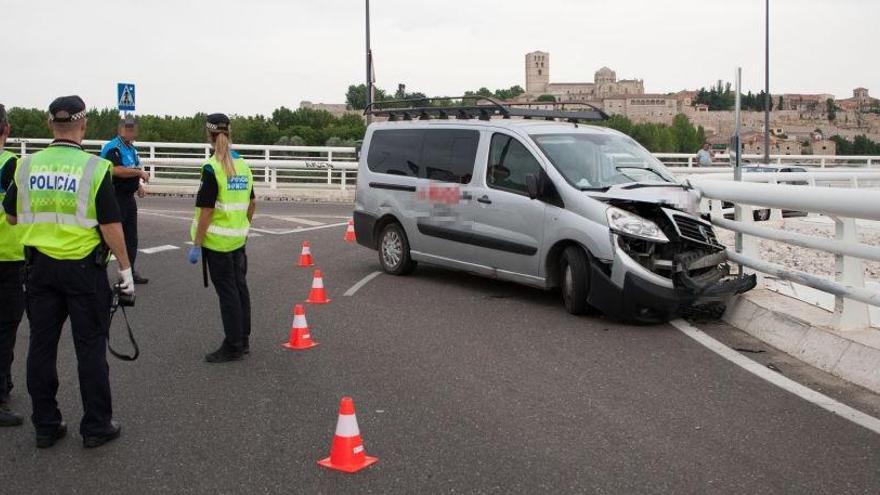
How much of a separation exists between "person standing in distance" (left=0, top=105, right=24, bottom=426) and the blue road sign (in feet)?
57.8

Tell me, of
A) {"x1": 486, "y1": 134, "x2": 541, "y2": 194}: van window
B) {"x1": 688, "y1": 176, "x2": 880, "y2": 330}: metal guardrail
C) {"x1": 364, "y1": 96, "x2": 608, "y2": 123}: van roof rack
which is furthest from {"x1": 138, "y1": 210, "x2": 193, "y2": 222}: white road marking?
{"x1": 688, "y1": 176, "x2": 880, "y2": 330}: metal guardrail

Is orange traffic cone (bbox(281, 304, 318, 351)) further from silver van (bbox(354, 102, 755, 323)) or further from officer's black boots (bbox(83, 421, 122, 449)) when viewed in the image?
silver van (bbox(354, 102, 755, 323))

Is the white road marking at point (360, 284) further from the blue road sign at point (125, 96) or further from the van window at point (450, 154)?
the blue road sign at point (125, 96)

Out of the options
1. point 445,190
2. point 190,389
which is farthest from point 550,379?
point 445,190

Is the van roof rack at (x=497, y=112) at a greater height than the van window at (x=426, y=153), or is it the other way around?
the van roof rack at (x=497, y=112)

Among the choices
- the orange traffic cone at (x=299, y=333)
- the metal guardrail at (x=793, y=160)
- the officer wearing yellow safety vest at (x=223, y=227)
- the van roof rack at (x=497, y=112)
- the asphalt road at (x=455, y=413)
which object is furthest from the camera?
the metal guardrail at (x=793, y=160)

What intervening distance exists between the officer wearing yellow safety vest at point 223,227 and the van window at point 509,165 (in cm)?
342

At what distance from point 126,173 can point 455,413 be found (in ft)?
20.6

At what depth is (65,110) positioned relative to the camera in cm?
516

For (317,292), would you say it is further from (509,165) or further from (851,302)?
(851,302)

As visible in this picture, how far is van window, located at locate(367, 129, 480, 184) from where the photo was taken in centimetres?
1073

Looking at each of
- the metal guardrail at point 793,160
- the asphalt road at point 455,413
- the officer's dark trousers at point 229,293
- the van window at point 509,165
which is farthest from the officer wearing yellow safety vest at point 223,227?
the metal guardrail at point 793,160

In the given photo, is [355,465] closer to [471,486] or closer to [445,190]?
[471,486]

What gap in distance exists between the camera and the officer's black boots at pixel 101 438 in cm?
519
